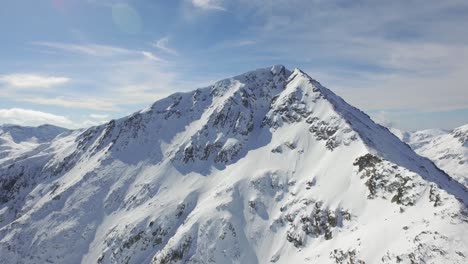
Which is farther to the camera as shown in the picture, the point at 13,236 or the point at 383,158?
the point at 13,236

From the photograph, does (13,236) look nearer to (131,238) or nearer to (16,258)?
(16,258)

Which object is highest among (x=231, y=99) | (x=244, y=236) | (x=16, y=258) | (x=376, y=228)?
(x=231, y=99)

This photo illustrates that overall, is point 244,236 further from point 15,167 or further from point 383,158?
point 15,167

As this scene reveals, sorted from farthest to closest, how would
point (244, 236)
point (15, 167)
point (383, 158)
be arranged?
point (15, 167) → point (244, 236) → point (383, 158)

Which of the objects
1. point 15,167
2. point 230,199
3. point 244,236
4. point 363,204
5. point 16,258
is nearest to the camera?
point 363,204

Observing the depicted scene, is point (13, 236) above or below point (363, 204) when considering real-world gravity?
below

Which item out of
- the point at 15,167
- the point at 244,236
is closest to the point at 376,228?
the point at 244,236

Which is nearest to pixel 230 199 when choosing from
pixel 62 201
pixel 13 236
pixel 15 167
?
pixel 62 201
